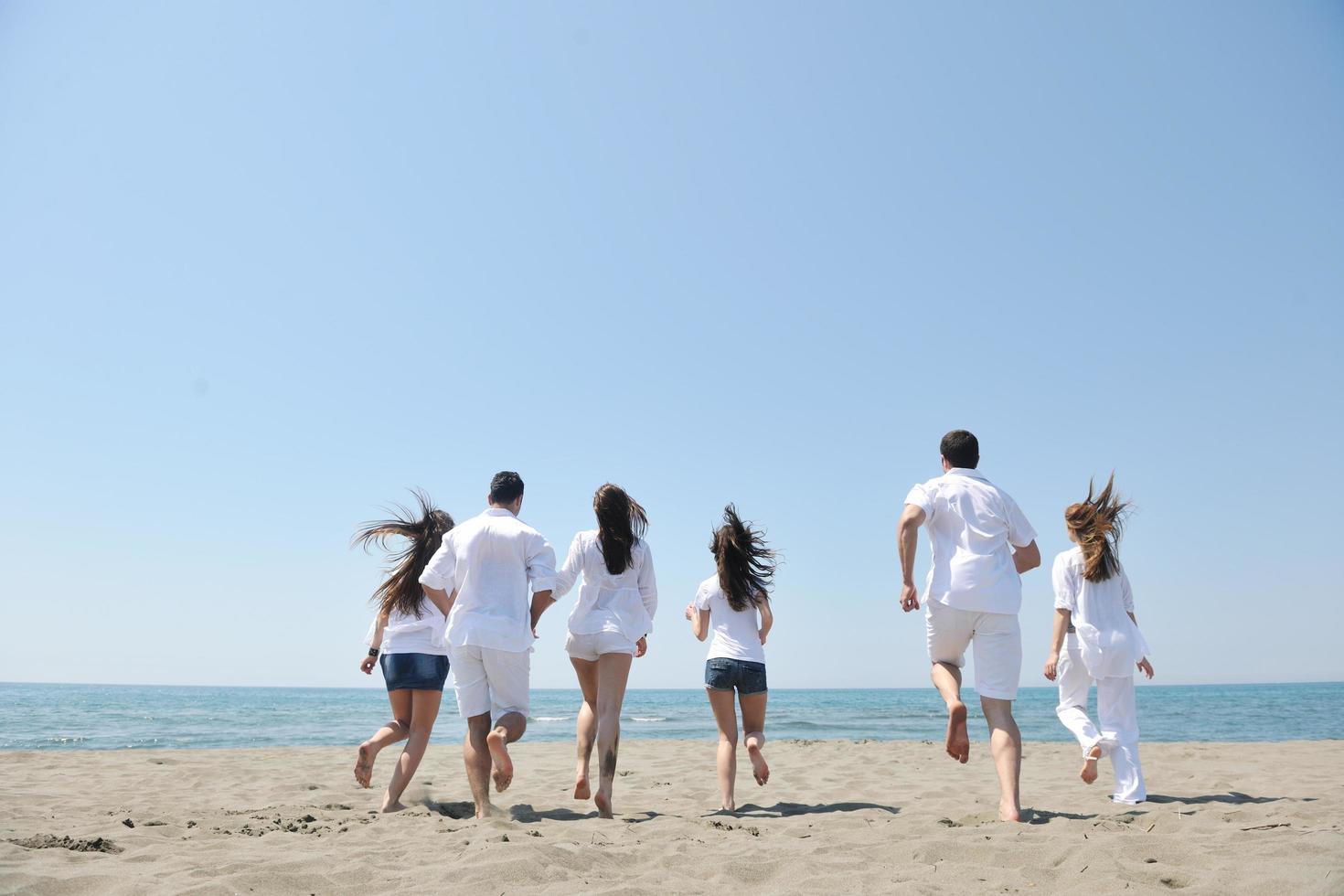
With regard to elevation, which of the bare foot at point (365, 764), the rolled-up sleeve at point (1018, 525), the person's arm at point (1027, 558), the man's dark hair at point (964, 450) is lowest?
the bare foot at point (365, 764)

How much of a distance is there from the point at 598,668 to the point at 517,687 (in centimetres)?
50

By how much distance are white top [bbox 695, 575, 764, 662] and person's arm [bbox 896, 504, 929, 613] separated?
1.22 metres

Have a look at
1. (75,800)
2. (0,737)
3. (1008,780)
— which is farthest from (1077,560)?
(0,737)

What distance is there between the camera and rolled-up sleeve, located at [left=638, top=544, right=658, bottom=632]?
5039 millimetres

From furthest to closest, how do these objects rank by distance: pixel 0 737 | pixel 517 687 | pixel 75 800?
pixel 0 737 < pixel 75 800 < pixel 517 687

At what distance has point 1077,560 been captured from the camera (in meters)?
5.39

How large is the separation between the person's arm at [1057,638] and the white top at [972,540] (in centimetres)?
106

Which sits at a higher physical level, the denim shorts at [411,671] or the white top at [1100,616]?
the white top at [1100,616]

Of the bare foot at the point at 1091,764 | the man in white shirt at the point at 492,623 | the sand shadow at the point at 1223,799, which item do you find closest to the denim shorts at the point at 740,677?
the man in white shirt at the point at 492,623

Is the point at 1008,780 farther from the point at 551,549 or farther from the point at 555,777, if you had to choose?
the point at 555,777

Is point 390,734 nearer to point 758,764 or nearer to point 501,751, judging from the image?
point 501,751

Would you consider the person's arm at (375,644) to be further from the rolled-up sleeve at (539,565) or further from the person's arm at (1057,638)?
the person's arm at (1057,638)

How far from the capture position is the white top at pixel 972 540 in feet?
14.7

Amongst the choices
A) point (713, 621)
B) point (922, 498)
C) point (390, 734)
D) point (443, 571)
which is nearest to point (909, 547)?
point (922, 498)
